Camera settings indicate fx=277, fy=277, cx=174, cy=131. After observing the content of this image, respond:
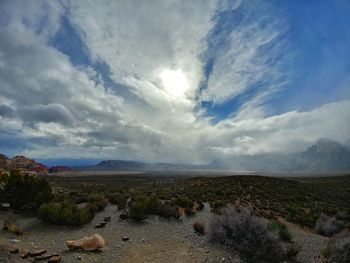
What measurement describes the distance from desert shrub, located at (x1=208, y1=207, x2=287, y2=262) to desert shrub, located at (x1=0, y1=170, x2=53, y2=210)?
10.4 m

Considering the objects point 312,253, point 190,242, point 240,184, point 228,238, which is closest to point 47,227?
point 190,242

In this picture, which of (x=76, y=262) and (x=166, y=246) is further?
(x=166, y=246)

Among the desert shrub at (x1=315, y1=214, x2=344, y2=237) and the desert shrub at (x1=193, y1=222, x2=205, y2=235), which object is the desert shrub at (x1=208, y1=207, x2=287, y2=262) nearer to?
the desert shrub at (x1=193, y1=222, x2=205, y2=235)

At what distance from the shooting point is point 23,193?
16.7 m

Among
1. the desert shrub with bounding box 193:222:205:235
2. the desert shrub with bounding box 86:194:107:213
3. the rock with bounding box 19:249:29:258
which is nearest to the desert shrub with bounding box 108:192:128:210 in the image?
the desert shrub with bounding box 86:194:107:213

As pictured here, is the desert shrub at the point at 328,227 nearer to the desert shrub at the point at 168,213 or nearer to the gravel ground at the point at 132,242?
the gravel ground at the point at 132,242

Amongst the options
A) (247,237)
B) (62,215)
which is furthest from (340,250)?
(62,215)

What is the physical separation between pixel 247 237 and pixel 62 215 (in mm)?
8970

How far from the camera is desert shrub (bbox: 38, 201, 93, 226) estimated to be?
45.4ft

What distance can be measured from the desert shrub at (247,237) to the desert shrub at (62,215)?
6.62 metres

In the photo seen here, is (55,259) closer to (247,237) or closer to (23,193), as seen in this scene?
(247,237)

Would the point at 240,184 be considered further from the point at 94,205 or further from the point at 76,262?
the point at 76,262

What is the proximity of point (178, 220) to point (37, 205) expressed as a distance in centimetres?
842

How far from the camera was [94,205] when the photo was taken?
17562 millimetres
